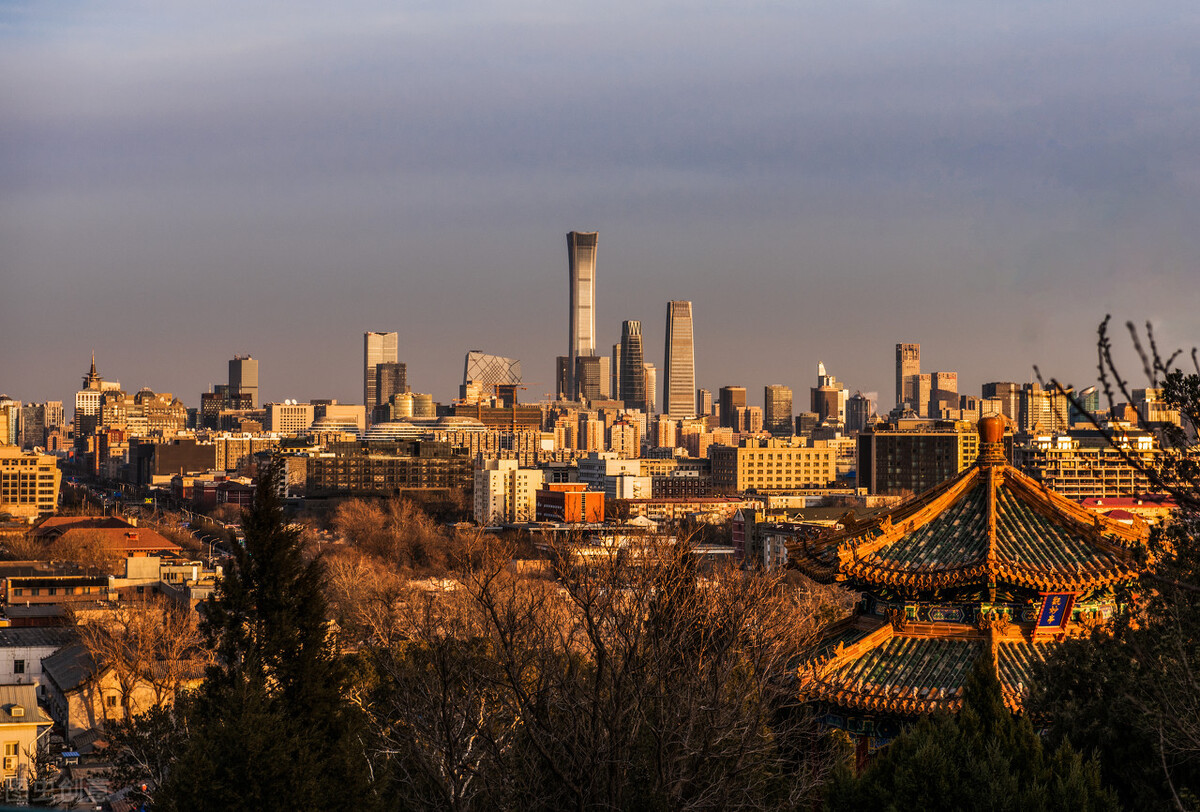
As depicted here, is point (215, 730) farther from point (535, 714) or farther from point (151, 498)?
point (151, 498)

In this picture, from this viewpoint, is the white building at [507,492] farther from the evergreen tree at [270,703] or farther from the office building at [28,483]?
the evergreen tree at [270,703]

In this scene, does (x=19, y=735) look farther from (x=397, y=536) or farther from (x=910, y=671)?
(x=397, y=536)

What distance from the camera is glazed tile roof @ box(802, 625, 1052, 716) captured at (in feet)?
50.2

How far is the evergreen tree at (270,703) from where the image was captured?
17.4 meters

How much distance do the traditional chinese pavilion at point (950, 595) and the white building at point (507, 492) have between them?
133 m

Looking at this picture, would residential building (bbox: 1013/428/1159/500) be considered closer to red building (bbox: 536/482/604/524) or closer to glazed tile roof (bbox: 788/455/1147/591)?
red building (bbox: 536/482/604/524)

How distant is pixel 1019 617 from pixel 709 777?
3.47 meters

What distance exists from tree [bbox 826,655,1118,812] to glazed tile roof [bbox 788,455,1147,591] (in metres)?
2.07

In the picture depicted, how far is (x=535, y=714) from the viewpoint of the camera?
13.5 metres

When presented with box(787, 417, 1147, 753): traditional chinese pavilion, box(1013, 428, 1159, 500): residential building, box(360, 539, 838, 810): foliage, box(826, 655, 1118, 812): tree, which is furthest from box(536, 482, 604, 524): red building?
box(826, 655, 1118, 812): tree

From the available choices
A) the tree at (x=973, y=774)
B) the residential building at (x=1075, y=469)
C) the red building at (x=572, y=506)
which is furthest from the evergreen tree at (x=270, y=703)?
the residential building at (x=1075, y=469)

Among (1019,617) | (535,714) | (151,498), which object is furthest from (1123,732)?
(151,498)

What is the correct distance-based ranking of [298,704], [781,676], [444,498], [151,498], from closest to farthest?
[781,676] < [298,704] < [444,498] < [151,498]

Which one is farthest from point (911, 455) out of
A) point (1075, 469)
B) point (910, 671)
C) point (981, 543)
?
→ point (910, 671)
